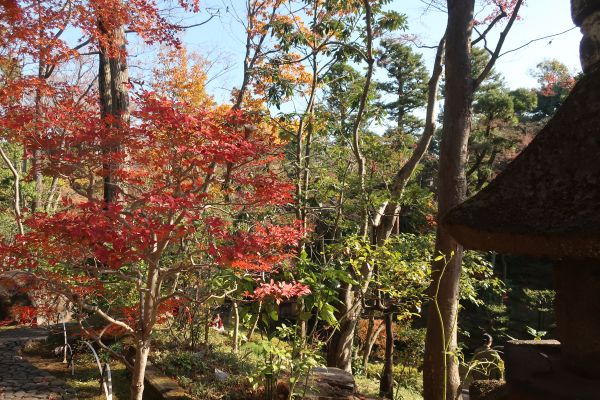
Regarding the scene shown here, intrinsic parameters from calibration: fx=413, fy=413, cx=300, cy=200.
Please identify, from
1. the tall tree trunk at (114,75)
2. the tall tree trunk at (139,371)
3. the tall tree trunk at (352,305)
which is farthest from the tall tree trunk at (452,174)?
the tall tree trunk at (114,75)

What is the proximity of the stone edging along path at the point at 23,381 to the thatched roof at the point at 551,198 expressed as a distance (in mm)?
6338

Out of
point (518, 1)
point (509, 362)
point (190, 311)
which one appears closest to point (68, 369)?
point (190, 311)

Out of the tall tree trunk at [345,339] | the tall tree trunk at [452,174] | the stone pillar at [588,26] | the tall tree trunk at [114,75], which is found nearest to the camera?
the stone pillar at [588,26]

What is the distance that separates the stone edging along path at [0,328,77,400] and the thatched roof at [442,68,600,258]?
250 inches

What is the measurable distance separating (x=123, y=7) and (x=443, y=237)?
20.8 feet

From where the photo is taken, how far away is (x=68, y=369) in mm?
6926

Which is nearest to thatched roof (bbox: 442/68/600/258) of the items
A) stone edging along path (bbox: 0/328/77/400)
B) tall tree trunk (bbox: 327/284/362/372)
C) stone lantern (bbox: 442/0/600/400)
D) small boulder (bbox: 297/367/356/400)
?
stone lantern (bbox: 442/0/600/400)

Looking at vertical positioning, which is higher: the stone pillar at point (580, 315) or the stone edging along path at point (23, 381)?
the stone pillar at point (580, 315)

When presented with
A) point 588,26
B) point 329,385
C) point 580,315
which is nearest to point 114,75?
point 329,385

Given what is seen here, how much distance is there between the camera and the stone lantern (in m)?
1.30

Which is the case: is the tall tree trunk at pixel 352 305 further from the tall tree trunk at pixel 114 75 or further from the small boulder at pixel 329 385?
the tall tree trunk at pixel 114 75

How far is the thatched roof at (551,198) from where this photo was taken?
1271 millimetres

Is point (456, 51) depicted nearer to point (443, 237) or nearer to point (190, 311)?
point (443, 237)

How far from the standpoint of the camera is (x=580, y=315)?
1.43 m
